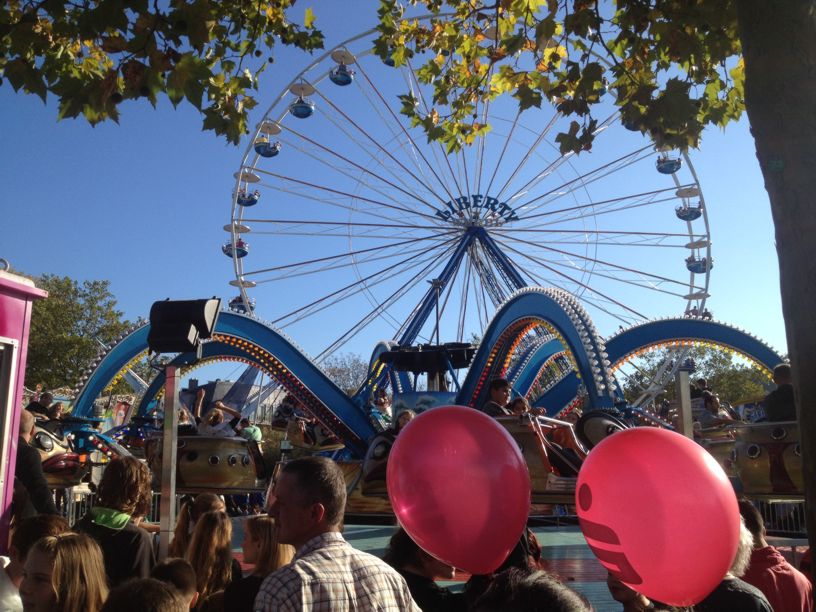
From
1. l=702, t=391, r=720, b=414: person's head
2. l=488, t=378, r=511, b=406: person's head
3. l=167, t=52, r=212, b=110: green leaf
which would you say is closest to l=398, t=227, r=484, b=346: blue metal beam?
l=702, t=391, r=720, b=414: person's head

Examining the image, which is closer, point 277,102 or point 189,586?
point 189,586

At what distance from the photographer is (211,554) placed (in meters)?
3.66

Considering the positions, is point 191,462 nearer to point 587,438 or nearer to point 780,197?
point 587,438

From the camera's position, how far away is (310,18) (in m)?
6.62

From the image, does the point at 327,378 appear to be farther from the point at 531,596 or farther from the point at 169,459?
the point at 531,596

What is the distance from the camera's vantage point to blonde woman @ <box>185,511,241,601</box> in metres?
3.62

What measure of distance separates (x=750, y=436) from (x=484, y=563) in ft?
14.5

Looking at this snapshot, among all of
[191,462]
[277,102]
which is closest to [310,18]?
[191,462]

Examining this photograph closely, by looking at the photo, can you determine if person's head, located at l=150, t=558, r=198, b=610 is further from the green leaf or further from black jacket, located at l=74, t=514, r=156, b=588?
the green leaf

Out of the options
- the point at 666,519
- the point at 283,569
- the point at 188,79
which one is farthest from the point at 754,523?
the point at 188,79

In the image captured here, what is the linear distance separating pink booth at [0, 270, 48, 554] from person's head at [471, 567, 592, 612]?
3712 mm

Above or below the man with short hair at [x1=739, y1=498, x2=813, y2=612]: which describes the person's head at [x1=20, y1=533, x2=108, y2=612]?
above

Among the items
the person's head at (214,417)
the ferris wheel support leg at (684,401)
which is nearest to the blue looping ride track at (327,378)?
the person's head at (214,417)

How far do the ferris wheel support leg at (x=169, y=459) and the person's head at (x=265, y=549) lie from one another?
1186 mm
